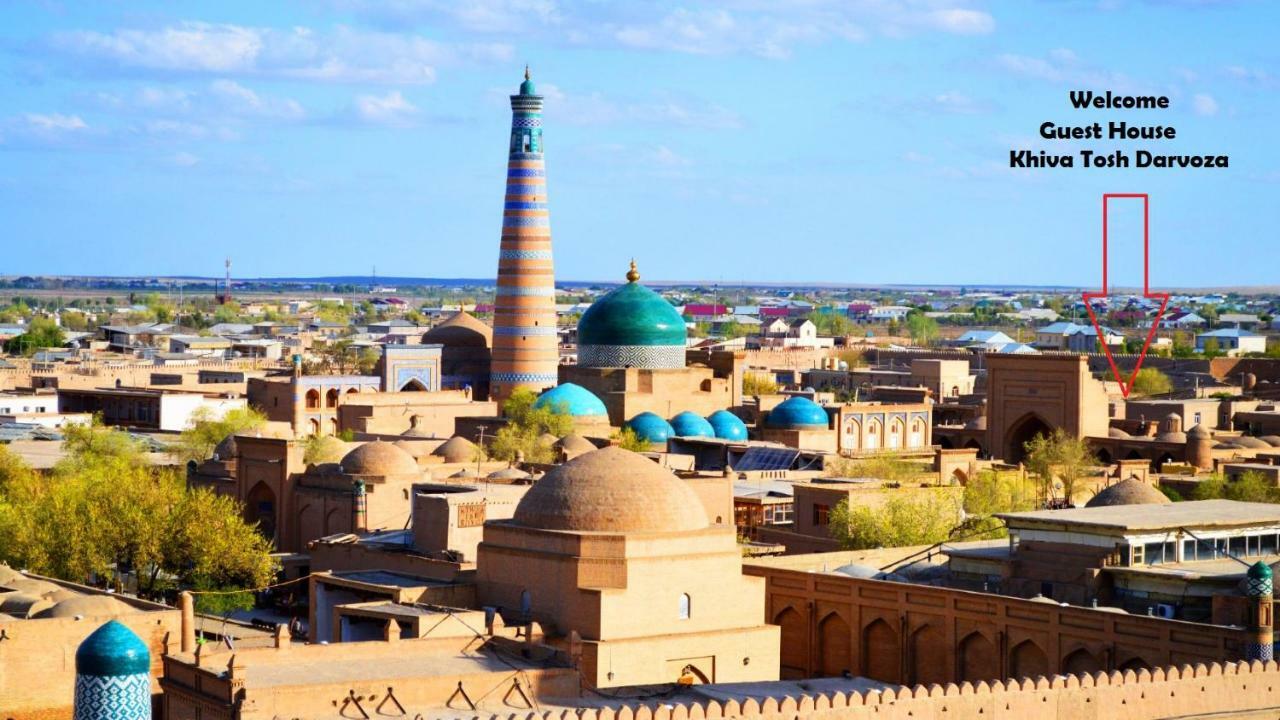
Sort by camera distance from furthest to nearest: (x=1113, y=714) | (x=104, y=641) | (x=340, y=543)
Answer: (x=340, y=543), (x=1113, y=714), (x=104, y=641)

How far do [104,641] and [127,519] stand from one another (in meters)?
17.4

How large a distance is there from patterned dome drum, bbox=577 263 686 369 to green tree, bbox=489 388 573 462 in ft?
6.38

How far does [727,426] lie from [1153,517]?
21820mm

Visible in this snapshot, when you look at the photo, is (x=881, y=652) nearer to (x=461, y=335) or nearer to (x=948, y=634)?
(x=948, y=634)

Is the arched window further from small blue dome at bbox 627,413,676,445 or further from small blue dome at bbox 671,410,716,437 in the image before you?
small blue dome at bbox 627,413,676,445

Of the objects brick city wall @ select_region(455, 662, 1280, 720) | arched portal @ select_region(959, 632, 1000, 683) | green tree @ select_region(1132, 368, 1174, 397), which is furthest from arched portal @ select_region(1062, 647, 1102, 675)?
green tree @ select_region(1132, 368, 1174, 397)

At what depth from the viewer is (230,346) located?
9638 centimetres

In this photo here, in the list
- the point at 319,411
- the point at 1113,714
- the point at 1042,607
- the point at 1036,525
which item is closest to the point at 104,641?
the point at 1113,714

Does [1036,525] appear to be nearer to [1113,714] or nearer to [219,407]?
[1113,714]

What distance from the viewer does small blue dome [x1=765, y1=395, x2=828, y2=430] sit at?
4922cm

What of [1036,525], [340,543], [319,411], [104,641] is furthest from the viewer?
[319,411]

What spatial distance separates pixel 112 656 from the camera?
15.5m

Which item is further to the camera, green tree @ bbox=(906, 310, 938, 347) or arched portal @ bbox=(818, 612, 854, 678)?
green tree @ bbox=(906, 310, 938, 347)

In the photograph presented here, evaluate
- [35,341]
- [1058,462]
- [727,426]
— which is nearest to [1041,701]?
[1058,462]
